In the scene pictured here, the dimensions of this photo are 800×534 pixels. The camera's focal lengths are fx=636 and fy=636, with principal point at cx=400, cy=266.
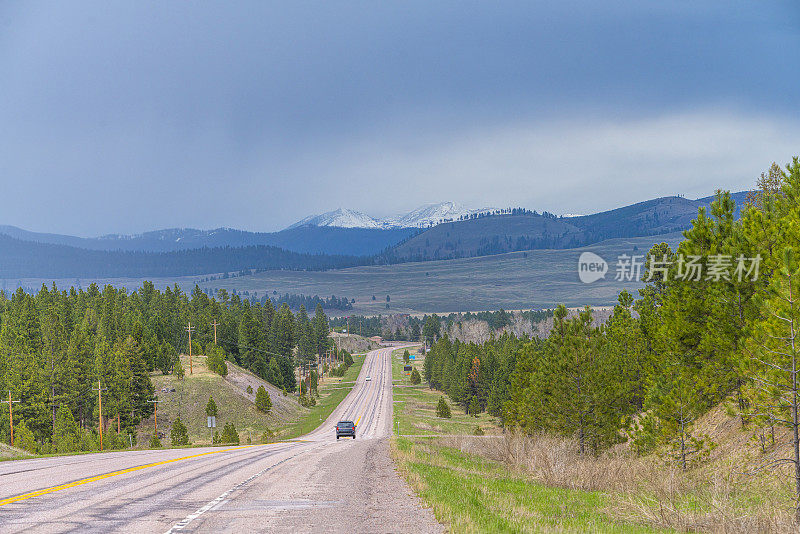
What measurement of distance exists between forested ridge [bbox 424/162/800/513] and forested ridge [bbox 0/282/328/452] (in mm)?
49740

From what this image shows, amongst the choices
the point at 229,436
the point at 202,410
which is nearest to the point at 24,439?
the point at 229,436

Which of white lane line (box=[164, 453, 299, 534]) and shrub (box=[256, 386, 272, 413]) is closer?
white lane line (box=[164, 453, 299, 534])

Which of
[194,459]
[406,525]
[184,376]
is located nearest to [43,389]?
[184,376]

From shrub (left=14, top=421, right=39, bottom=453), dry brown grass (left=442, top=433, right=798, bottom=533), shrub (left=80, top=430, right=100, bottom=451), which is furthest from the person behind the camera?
shrub (left=14, top=421, right=39, bottom=453)

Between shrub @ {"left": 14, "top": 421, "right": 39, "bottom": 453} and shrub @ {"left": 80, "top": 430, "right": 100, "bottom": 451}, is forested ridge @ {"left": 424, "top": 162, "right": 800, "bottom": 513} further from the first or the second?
shrub @ {"left": 14, "top": 421, "right": 39, "bottom": 453}

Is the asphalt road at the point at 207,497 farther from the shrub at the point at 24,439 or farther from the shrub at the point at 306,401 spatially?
the shrub at the point at 306,401

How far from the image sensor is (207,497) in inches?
591

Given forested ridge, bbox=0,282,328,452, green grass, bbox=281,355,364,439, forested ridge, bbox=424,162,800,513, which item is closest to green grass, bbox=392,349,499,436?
green grass, bbox=281,355,364,439

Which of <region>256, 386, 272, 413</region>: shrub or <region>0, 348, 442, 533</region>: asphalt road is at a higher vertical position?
<region>0, 348, 442, 533</region>: asphalt road

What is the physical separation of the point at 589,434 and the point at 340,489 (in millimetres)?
22939

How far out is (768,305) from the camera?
16984mm

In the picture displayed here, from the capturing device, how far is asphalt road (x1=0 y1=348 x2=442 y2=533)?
38.2ft

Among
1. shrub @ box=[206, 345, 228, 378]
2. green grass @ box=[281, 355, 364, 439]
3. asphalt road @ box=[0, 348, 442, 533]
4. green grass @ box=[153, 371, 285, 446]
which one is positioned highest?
asphalt road @ box=[0, 348, 442, 533]

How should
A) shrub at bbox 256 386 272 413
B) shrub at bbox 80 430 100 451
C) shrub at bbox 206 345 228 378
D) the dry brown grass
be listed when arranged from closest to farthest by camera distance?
1. the dry brown grass
2. shrub at bbox 80 430 100 451
3. shrub at bbox 256 386 272 413
4. shrub at bbox 206 345 228 378
